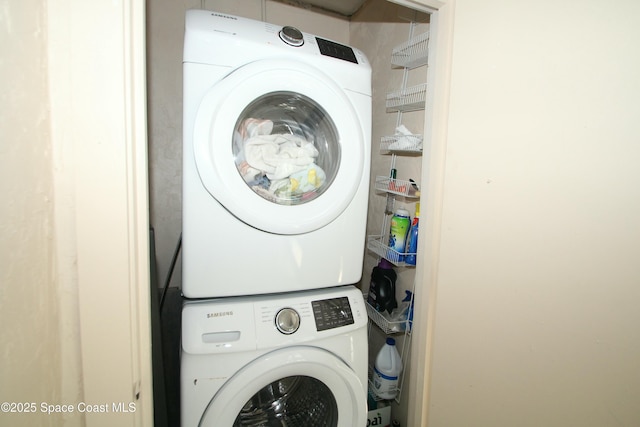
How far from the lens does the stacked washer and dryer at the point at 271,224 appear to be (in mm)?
874

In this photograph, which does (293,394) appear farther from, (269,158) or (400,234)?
(269,158)

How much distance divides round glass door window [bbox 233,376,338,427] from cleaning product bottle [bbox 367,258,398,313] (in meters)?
0.46

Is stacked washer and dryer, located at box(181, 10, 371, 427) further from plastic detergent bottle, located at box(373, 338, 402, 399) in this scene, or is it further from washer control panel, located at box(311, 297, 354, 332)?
plastic detergent bottle, located at box(373, 338, 402, 399)

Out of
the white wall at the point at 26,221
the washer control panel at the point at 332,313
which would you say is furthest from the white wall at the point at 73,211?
the washer control panel at the point at 332,313

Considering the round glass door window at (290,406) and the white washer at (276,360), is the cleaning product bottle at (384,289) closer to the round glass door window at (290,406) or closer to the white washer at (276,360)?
the white washer at (276,360)

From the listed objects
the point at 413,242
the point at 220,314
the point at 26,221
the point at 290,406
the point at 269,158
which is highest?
the point at 269,158

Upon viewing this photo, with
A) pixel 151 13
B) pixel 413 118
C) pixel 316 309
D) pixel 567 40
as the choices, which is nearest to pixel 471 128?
pixel 567 40

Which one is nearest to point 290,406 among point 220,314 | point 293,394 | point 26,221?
point 293,394

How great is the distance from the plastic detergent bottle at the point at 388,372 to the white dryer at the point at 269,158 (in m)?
0.51

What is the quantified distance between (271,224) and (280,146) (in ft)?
0.97

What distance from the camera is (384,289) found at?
1.40 m

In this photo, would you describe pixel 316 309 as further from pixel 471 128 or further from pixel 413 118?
pixel 413 118

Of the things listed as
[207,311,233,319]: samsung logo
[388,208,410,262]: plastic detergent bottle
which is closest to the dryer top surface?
[388,208,410,262]: plastic detergent bottle

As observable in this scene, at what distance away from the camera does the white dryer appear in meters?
0.87
